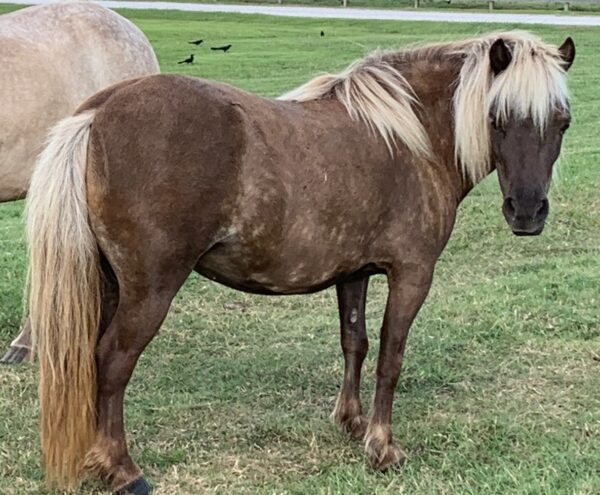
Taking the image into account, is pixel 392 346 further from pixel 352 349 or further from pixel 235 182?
pixel 235 182

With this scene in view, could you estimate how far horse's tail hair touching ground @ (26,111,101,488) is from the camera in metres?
3.36

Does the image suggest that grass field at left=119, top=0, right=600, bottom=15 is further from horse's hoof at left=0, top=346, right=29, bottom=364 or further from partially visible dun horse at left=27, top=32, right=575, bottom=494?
partially visible dun horse at left=27, top=32, right=575, bottom=494

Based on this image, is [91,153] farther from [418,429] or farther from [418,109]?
[418,429]

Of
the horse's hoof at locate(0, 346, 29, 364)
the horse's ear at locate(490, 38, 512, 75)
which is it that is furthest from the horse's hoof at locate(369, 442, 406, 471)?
the horse's hoof at locate(0, 346, 29, 364)

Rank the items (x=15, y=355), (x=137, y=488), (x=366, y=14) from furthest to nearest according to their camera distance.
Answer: (x=366, y=14) → (x=15, y=355) → (x=137, y=488)

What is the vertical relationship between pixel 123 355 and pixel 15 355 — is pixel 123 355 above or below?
above

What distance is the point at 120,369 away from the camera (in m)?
3.47

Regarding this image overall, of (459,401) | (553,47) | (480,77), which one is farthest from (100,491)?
(553,47)

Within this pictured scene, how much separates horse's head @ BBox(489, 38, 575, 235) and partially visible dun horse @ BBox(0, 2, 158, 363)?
105 inches

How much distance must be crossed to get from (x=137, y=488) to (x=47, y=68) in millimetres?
2697

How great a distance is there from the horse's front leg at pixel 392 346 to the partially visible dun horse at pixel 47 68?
2245 mm

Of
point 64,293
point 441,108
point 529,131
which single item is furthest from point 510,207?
point 64,293

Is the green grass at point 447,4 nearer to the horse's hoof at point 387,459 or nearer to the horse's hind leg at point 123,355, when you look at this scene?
the horse's hoof at point 387,459

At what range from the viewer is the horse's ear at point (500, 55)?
11.9 feet
